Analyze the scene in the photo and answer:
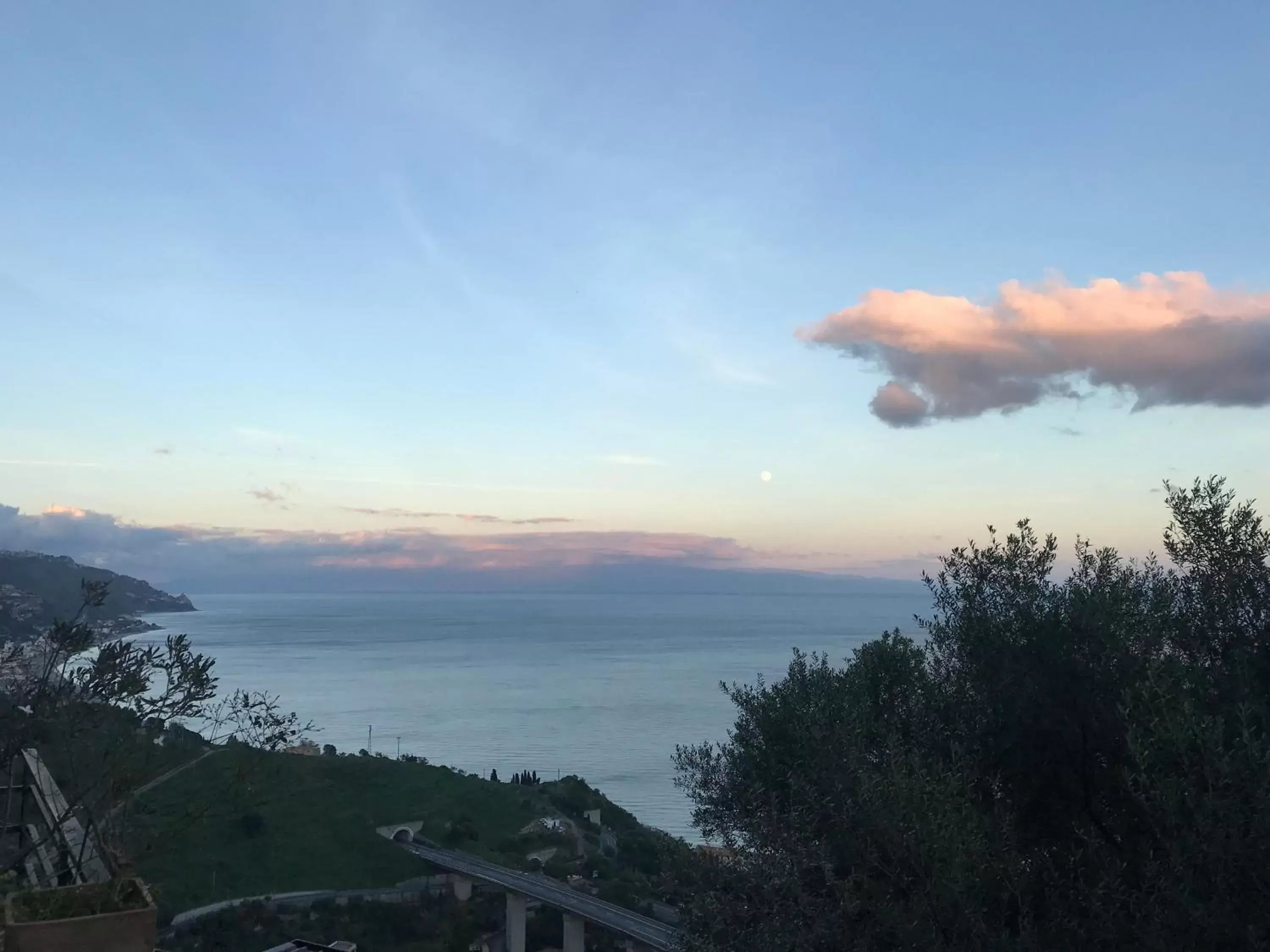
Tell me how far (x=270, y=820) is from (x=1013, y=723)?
4875 cm

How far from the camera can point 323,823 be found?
163 ft

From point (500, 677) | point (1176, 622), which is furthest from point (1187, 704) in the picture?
point (500, 677)

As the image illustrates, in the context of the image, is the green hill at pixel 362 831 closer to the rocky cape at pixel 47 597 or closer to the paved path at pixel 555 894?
the paved path at pixel 555 894

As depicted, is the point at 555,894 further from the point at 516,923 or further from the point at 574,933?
the point at 574,933

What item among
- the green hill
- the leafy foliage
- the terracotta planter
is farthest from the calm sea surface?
the terracotta planter

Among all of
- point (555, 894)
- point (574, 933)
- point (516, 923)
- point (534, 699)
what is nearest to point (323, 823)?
point (516, 923)

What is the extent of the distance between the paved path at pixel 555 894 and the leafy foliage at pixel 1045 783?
62.6 ft

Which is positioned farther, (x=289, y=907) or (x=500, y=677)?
(x=500, y=677)

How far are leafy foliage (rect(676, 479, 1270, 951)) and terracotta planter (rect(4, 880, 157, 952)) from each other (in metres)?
5.46

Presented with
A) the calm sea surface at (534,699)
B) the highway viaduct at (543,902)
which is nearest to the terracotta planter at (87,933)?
the highway viaduct at (543,902)

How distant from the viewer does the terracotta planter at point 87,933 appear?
4.18 metres

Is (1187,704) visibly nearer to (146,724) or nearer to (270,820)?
(146,724)

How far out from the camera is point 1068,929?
7.26 m

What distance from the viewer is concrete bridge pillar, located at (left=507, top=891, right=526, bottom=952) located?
38062 mm
